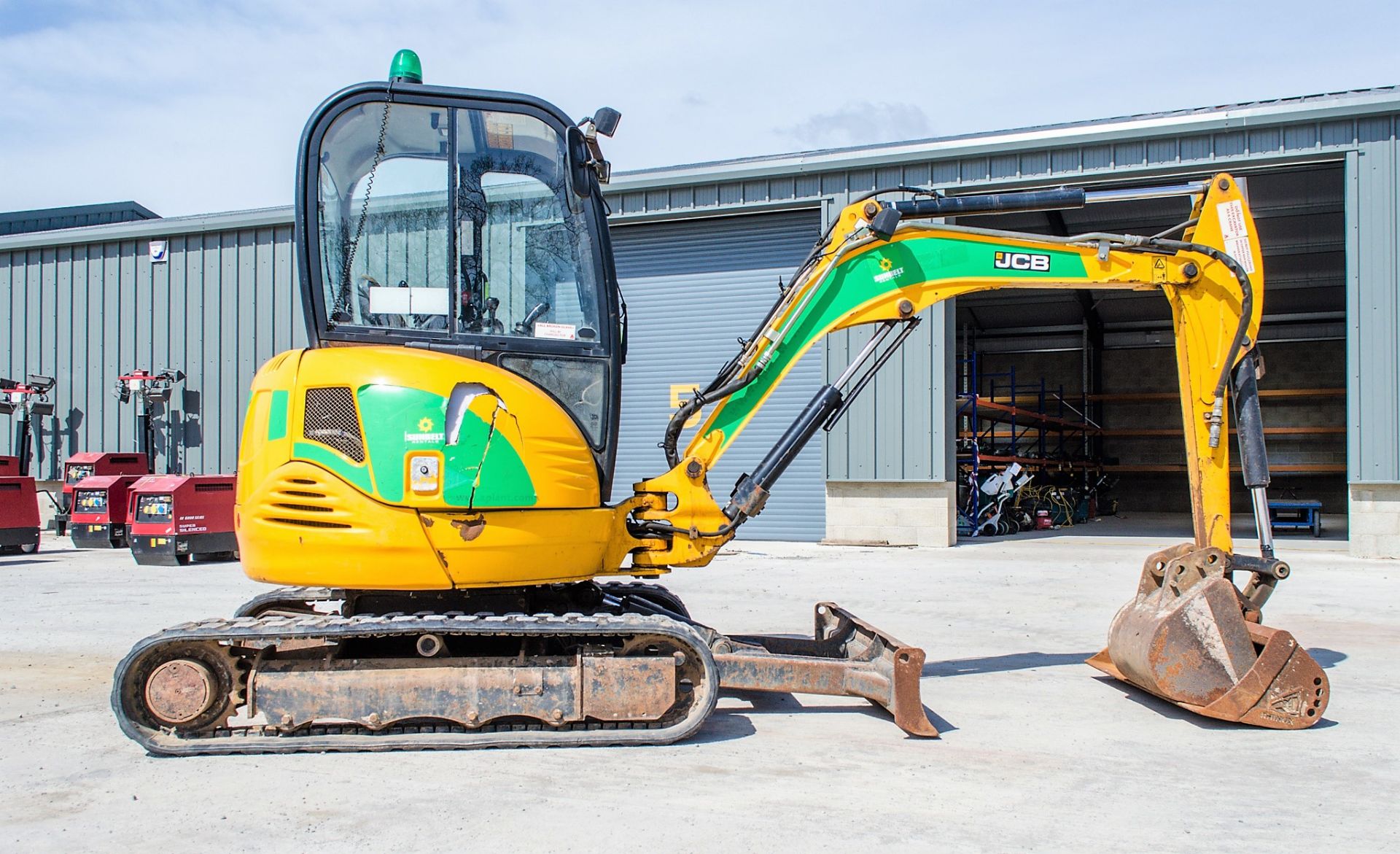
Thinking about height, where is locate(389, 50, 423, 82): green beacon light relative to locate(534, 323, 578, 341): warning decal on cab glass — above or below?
above

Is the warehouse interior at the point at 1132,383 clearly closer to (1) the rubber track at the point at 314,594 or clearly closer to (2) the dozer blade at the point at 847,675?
(1) the rubber track at the point at 314,594

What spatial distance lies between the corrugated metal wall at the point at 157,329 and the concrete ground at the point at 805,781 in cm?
1239

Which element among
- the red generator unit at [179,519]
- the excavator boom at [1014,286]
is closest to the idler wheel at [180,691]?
the excavator boom at [1014,286]

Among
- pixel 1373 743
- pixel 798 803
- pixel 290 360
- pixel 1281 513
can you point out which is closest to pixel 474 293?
pixel 290 360

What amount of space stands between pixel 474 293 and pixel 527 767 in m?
2.41

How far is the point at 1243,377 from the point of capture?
6488 mm

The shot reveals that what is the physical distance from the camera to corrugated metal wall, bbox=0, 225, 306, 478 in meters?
19.8

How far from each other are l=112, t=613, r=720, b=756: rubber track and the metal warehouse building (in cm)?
1156

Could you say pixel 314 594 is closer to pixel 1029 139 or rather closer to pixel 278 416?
pixel 278 416

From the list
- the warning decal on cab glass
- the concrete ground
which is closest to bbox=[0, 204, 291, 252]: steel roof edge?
the concrete ground

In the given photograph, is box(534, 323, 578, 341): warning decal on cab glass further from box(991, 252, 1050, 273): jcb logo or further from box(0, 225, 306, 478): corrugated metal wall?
box(0, 225, 306, 478): corrugated metal wall

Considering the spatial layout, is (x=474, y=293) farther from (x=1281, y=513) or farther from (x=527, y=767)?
(x=1281, y=513)

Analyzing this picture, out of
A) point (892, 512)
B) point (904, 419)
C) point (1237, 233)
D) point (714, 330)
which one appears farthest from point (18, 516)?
point (1237, 233)

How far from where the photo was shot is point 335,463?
5219 millimetres
